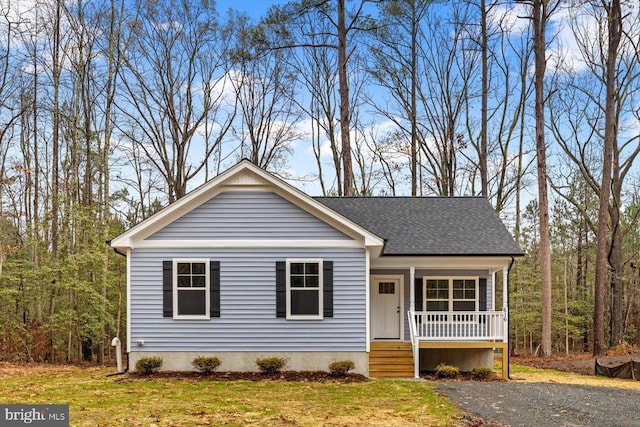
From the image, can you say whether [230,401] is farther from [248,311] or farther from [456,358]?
[456,358]

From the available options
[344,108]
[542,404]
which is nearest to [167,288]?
[542,404]

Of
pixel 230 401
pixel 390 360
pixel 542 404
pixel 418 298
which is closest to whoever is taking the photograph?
pixel 542 404

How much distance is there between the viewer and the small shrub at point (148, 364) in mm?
13516

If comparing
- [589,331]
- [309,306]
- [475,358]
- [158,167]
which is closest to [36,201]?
[158,167]

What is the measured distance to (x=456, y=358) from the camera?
15.9 m

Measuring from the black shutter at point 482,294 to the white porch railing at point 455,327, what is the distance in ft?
2.41

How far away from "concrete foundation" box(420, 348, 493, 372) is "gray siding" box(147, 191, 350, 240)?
172 inches

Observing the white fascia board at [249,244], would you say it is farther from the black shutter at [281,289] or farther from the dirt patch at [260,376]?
the dirt patch at [260,376]

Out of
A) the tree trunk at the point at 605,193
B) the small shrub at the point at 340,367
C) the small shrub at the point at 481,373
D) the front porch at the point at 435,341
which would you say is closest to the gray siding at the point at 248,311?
the small shrub at the point at 340,367

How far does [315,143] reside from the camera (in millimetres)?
31328

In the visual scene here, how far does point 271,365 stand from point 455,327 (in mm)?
4935

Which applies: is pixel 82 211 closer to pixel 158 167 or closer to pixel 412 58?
pixel 158 167

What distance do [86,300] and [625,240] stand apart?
2747 centimetres

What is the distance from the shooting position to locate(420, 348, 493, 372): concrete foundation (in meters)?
15.7
